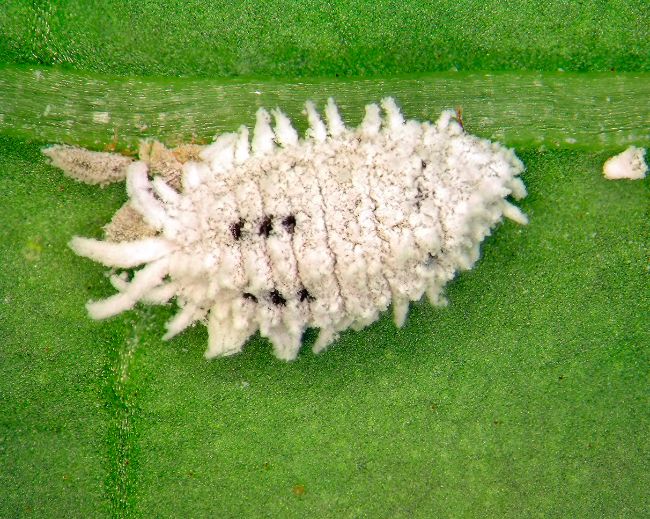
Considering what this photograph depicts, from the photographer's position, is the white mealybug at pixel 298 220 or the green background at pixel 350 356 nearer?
the white mealybug at pixel 298 220

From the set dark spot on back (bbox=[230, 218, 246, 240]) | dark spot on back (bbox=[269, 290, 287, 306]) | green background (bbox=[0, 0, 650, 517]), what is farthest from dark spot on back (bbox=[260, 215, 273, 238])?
green background (bbox=[0, 0, 650, 517])

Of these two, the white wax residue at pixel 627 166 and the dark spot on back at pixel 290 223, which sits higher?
the white wax residue at pixel 627 166

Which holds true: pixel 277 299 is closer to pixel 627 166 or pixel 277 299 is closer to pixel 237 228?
pixel 237 228

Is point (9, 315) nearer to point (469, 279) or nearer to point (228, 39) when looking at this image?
point (228, 39)

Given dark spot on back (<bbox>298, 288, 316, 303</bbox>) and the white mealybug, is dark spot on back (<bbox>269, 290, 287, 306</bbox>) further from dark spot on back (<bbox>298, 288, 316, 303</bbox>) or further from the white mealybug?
dark spot on back (<bbox>298, 288, 316, 303</bbox>)

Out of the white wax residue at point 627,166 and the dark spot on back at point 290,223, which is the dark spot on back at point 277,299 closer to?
the dark spot on back at point 290,223

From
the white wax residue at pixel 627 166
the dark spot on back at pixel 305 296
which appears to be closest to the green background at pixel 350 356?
the white wax residue at pixel 627 166

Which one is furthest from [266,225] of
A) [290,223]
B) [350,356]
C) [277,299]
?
[350,356]

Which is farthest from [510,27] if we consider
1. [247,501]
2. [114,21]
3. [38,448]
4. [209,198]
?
[38,448]
